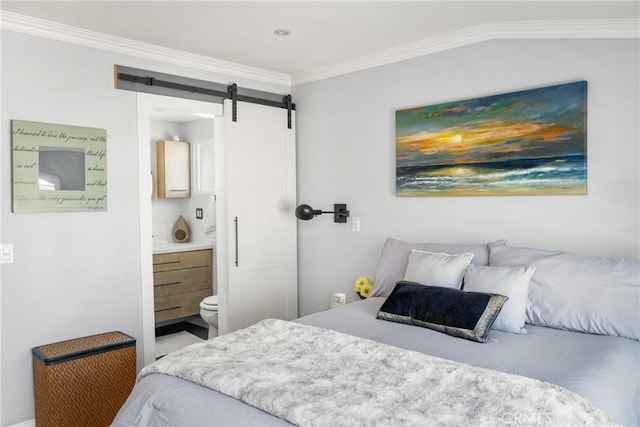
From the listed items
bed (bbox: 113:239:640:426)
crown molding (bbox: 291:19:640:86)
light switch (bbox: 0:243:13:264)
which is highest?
crown molding (bbox: 291:19:640:86)

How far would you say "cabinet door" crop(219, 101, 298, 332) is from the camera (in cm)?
400

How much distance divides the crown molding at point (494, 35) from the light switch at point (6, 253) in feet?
8.66

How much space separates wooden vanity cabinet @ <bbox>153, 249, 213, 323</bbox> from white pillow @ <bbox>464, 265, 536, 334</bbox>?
3.23m

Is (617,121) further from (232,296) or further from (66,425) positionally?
(66,425)

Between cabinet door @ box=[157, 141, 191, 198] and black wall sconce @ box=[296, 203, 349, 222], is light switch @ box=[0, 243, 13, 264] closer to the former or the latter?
black wall sconce @ box=[296, 203, 349, 222]

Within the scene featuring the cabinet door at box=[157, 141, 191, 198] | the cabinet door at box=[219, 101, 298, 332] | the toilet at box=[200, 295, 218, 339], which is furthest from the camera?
the cabinet door at box=[157, 141, 191, 198]

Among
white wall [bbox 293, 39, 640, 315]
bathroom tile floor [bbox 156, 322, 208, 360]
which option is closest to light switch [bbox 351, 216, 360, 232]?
white wall [bbox 293, 39, 640, 315]

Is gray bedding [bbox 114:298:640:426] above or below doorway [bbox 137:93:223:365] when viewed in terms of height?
below

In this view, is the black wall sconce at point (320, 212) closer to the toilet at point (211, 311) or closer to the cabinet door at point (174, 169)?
the toilet at point (211, 311)

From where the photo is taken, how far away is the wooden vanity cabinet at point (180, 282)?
4.85 metres

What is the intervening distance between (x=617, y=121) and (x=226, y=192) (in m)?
2.74

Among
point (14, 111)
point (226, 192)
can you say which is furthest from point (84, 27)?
point (226, 192)

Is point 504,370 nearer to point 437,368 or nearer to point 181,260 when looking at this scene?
point 437,368

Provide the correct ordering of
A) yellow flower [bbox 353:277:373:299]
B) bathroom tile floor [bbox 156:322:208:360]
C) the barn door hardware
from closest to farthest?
the barn door hardware → yellow flower [bbox 353:277:373:299] → bathroom tile floor [bbox 156:322:208:360]
